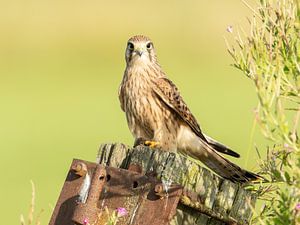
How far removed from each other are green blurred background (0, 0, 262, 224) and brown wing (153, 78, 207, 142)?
7808mm

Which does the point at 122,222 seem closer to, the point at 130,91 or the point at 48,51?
the point at 130,91

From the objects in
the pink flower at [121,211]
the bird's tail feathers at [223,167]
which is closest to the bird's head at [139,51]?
the bird's tail feathers at [223,167]

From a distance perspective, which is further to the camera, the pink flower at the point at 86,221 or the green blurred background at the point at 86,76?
the green blurred background at the point at 86,76

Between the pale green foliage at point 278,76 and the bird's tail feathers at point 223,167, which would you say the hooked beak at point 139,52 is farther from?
the pale green foliage at point 278,76

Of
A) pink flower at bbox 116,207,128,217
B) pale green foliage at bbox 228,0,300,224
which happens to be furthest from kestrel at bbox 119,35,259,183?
pink flower at bbox 116,207,128,217

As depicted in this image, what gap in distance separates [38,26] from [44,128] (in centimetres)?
729

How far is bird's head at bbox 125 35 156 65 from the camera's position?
889cm

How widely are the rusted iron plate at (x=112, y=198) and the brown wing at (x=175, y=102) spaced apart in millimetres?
3154

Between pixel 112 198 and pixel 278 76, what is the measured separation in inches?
36.2

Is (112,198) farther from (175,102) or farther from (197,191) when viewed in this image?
(175,102)

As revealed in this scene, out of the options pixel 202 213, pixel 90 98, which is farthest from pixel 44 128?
pixel 202 213

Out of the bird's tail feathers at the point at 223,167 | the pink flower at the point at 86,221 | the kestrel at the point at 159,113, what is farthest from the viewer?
the kestrel at the point at 159,113

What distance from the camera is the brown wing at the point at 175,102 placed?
8.29m

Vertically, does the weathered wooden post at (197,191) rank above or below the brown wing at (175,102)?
below
